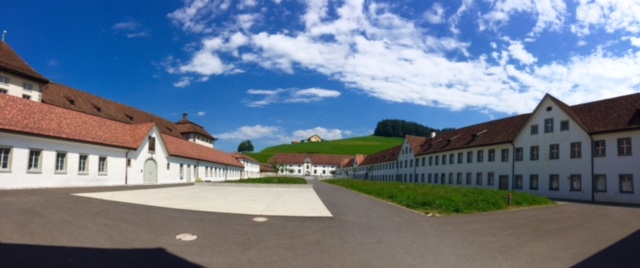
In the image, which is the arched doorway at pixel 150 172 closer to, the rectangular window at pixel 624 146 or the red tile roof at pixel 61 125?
the red tile roof at pixel 61 125

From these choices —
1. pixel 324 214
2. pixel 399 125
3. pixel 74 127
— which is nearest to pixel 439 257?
pixel 324 214

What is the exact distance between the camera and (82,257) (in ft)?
21.9

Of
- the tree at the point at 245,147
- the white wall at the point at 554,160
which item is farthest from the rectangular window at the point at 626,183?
the tree at the point at 245,147

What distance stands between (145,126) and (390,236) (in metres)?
31.5

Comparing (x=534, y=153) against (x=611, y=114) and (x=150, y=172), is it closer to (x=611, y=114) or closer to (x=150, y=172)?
(x=611, y=114)

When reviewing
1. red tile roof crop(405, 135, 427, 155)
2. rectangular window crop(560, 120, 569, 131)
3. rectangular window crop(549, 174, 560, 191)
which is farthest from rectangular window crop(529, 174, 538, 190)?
red tile roof crop(405, 135, 427, 155)

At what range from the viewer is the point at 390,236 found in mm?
9883

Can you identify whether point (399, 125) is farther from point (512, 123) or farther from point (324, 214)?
point (324, 214)

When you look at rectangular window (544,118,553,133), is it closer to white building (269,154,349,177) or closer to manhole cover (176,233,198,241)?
manhole cover (176,233,198,241)

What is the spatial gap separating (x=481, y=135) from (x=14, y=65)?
4946cm

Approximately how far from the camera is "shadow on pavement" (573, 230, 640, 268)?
7605 millimetres

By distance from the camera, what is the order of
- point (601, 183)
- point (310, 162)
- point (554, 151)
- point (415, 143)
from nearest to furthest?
point (601, 183) → point (554, 151) → point (415, 143) → point (310, 162)

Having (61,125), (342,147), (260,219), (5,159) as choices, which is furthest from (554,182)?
(342,147)

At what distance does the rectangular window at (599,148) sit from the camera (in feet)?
98.2
